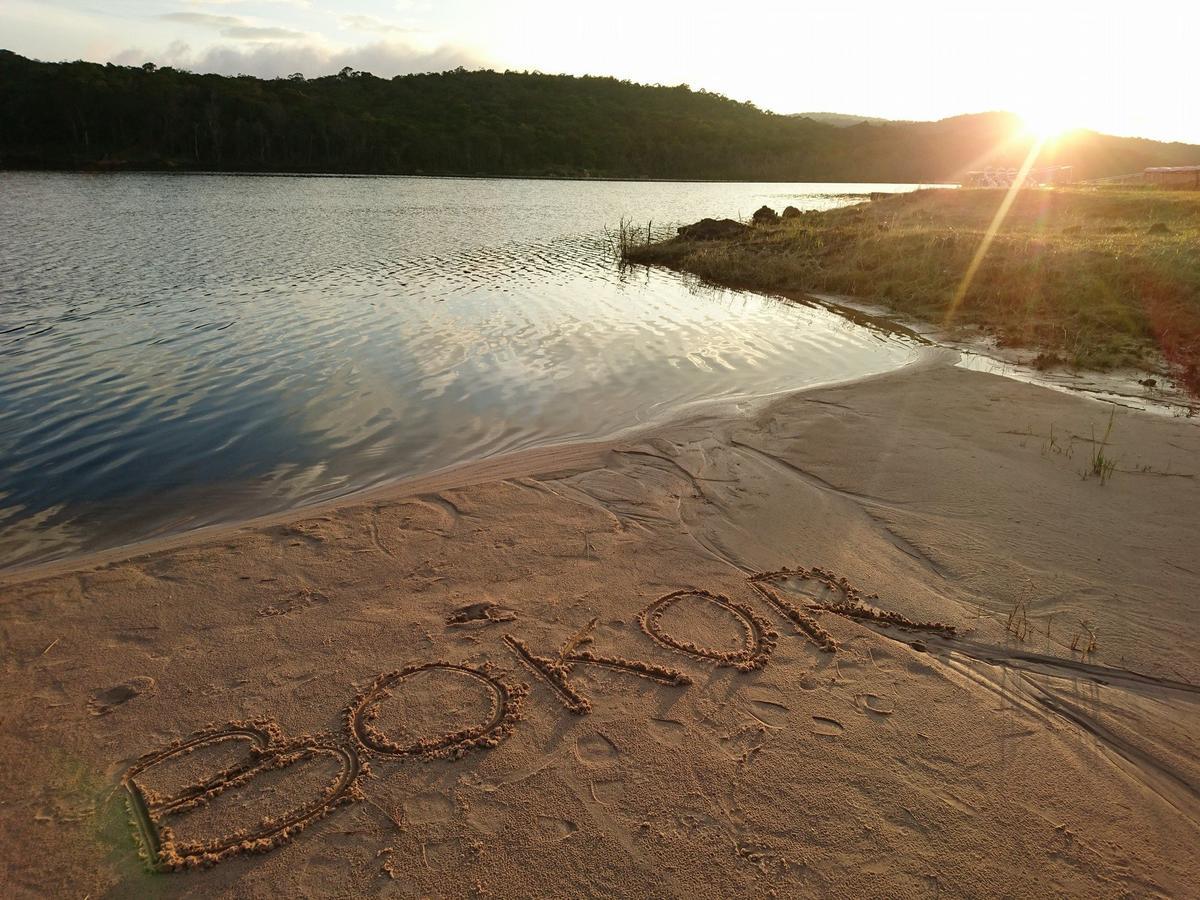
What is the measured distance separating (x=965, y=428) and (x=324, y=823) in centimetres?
841

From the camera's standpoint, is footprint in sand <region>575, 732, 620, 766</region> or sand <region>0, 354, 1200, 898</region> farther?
footprint in sand <region>575, 732, 620, 766</region>

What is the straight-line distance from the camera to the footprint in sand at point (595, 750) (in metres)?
3.60

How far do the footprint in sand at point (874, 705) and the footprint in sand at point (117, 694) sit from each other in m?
4.08

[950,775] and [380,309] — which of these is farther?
[380,309]

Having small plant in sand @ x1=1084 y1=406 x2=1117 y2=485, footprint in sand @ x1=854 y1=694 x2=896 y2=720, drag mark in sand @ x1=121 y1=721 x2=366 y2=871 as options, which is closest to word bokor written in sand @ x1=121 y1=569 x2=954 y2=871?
drag mark in sand @ x1=121 y1=721 x2=366 y2=871

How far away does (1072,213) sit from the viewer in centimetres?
2800

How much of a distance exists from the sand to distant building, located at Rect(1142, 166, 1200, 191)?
153 ft


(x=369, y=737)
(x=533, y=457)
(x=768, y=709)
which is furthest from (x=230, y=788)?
(x=533, y=457)

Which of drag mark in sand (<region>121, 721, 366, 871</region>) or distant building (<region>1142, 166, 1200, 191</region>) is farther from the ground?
distant building (<region>1142, 166, 1200, 191</region>)

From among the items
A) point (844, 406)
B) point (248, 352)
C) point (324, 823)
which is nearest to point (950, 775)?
point (324, 823)

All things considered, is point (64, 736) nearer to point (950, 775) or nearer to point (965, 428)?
point (950, 775)

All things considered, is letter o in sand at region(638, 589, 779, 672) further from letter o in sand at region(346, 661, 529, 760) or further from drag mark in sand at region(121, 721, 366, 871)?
drag mark in sand at region(121, 721, 366, 871)

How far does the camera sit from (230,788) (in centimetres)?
337

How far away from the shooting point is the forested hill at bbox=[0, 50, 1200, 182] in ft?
289
